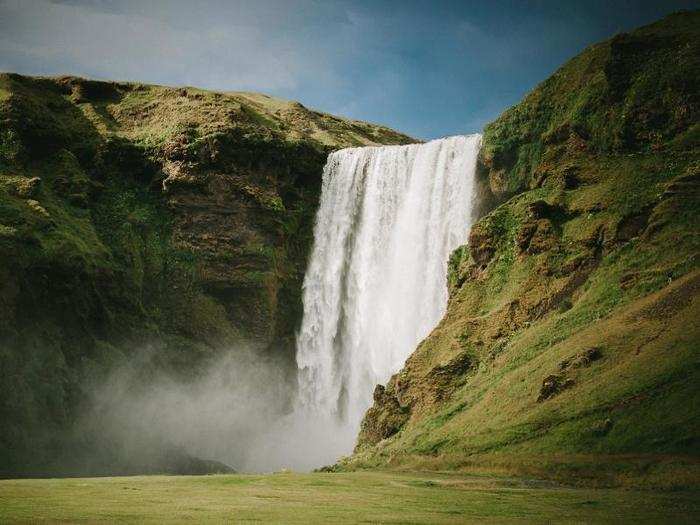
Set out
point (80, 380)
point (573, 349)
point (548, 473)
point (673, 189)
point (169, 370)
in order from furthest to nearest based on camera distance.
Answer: point (169, 370)
point (80, 380)
point (673, 189)
point (573, 349)
point (548, 473)

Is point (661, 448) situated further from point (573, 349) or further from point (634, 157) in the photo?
point (634, 157)

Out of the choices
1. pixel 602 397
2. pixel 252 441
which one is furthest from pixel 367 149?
pixel 602 397

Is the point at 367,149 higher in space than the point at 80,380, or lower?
higher

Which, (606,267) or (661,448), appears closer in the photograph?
(661,448)

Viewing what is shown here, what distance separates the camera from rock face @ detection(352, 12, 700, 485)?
2444 cm

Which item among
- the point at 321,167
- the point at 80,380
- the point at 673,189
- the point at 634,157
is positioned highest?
the point at 321,167

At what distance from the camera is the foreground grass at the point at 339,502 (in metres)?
16.2

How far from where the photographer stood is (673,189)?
32.3 metres

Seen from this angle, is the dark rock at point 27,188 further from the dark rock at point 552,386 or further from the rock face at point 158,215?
the dark rock at point 552,386

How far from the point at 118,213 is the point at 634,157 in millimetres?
40086

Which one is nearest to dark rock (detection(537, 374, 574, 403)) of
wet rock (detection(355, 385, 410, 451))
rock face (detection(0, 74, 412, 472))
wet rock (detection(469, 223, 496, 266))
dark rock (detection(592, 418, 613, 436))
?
dark rock (detection(592, 418, 613, 436))

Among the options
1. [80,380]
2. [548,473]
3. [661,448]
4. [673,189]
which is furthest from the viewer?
[80,380]

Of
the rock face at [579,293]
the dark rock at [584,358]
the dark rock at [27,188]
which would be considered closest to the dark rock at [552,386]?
the rock face at [579,293]

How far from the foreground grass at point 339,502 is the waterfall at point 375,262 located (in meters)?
26.4
